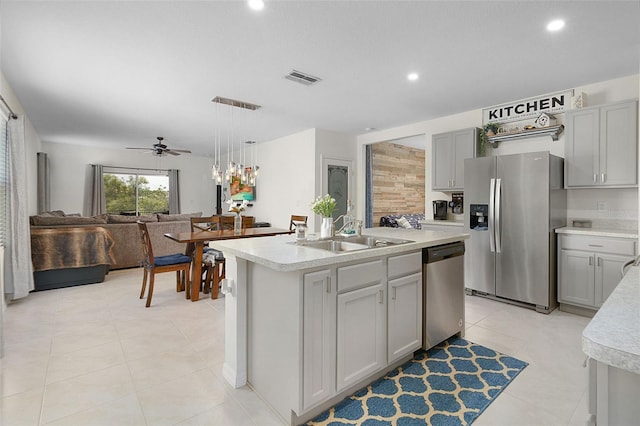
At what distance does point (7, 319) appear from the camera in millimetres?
3277

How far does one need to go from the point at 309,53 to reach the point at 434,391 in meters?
2.95

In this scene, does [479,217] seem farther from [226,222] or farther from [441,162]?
[226,222]

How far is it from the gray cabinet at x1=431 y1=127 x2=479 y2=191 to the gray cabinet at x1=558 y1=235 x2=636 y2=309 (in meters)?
1.55

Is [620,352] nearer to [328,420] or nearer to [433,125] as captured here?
[328,420]

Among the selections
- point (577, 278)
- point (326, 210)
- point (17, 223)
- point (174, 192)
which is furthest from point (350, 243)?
point (174, 192)

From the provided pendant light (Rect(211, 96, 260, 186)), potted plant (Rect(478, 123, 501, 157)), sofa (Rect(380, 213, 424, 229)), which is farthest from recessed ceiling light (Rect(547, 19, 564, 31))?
sofa (Rect(380, 213, 424, 229))

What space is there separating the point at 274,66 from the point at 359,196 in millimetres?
3678

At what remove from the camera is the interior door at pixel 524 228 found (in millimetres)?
3473

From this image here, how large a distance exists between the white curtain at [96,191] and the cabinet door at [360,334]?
8278mm

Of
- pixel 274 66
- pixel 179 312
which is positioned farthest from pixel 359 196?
pixel 179 312

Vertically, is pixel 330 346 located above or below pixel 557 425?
above

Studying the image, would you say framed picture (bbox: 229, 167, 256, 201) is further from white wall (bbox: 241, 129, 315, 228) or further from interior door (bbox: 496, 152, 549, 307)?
interior door (bbox: 496, 152, 549, 307)

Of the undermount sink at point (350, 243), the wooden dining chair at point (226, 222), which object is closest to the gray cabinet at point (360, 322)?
the undermount sink at point (350, 243)

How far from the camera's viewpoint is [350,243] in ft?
8.18
